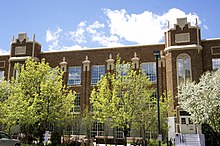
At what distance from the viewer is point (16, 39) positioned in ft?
135

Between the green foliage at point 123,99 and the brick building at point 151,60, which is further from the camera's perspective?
the brick building at point 151,60

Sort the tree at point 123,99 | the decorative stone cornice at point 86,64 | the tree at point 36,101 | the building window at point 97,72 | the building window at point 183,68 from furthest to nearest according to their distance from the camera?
1. the decorative stone cornice at point 86,64
2. the building window at point 97,72
3. the building window at point 183,68
4. the tree at point 36,101
5. the tree at point 123,99

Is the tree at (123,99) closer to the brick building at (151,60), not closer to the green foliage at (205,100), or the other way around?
the green foliage at (205,100)

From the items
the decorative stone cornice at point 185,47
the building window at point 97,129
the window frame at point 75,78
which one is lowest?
the building window at point 97,129

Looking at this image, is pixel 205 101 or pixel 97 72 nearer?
pixel 205 101

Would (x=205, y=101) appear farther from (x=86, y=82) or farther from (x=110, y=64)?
(x=86, y=82)

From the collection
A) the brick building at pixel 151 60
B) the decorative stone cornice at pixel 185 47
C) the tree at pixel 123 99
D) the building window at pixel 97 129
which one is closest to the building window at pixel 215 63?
the brick building at pixel 151 60

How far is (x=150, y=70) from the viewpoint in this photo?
119ft

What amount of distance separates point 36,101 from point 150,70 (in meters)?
17.0

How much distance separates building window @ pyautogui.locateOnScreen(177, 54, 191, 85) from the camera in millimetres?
32844

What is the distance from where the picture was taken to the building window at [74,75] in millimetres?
38928

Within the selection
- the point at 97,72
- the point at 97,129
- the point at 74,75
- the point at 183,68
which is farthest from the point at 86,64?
the point at 183,68

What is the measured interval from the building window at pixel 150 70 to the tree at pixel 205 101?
22.9 feet

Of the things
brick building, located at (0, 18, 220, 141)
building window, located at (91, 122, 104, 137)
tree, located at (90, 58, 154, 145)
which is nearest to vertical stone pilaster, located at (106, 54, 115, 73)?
brick building, located at (0, 18, 220, 141)
